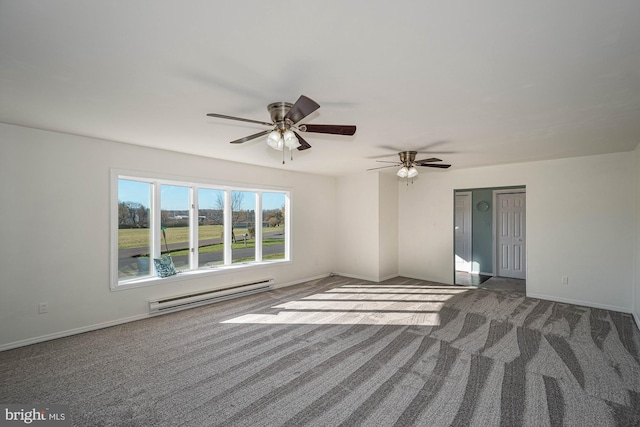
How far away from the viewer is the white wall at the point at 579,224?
4.44 m

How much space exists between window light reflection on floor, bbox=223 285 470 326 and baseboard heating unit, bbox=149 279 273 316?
835 mm

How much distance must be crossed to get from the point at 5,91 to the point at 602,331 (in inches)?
265

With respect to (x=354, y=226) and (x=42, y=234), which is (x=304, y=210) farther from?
(x=42, y=234)

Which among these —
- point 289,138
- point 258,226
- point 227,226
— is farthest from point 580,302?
point 227,226

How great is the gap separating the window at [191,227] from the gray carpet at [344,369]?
91 cm

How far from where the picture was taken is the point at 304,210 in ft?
21.3

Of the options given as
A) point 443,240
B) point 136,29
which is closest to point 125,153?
point 136,29

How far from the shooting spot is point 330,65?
1.90 m

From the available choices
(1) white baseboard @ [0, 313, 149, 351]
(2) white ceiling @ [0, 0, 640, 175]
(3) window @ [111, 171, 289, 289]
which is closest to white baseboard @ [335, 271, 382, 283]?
(3) window @ [111, 171, 289, 289]

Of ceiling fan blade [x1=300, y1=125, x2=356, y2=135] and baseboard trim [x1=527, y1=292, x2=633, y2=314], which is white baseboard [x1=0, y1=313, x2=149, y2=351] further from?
baseboard trim [x1=527, y1=292, x2=633, y2=314]

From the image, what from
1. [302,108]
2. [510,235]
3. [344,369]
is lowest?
[344,369]

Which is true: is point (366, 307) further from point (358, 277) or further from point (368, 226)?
point (368, 226)

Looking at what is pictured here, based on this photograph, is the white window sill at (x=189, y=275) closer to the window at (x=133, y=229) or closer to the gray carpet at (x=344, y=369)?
the window at (x=133, y=229)

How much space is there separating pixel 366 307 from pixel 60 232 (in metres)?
4.27
